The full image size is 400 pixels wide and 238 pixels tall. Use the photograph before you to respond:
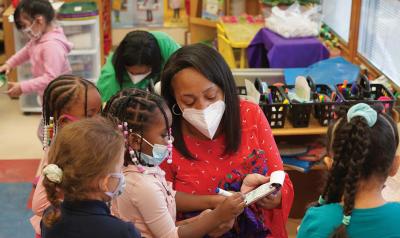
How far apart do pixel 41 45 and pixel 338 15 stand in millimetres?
2323

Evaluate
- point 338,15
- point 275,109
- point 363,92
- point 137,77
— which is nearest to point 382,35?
point 338,15

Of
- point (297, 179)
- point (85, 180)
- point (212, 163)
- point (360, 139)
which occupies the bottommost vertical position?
point (297, 179)

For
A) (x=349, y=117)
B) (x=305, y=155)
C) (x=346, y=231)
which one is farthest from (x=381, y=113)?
(x=305, y=155)

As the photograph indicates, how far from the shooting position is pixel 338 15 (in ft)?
15.5

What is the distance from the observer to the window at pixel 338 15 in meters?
4.49

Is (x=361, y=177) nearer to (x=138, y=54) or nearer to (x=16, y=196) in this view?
(x=138, y=54)

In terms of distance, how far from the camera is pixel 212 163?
2.17 m

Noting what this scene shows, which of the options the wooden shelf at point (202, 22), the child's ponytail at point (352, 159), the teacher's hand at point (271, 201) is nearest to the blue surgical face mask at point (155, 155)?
the teacher's hand at point (271, 201)

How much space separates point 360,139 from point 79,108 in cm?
99

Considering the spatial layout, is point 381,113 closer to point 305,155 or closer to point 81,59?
point 305,155

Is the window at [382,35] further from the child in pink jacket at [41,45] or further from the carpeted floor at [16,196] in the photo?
the carpeted floor at [16,196]

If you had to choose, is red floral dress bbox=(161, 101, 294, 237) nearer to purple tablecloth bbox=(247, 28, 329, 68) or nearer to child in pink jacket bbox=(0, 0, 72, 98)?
child in pink jacket bbox=(0, 0, 72, 98)

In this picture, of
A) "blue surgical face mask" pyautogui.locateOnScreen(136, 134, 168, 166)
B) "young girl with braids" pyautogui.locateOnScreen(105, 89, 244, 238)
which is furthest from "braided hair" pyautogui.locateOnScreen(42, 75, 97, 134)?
"blue surgical face mask" pyautogui.locateOnScreen(136, 134, 168, 166)

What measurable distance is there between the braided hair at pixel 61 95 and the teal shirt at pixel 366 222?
0.93 m
